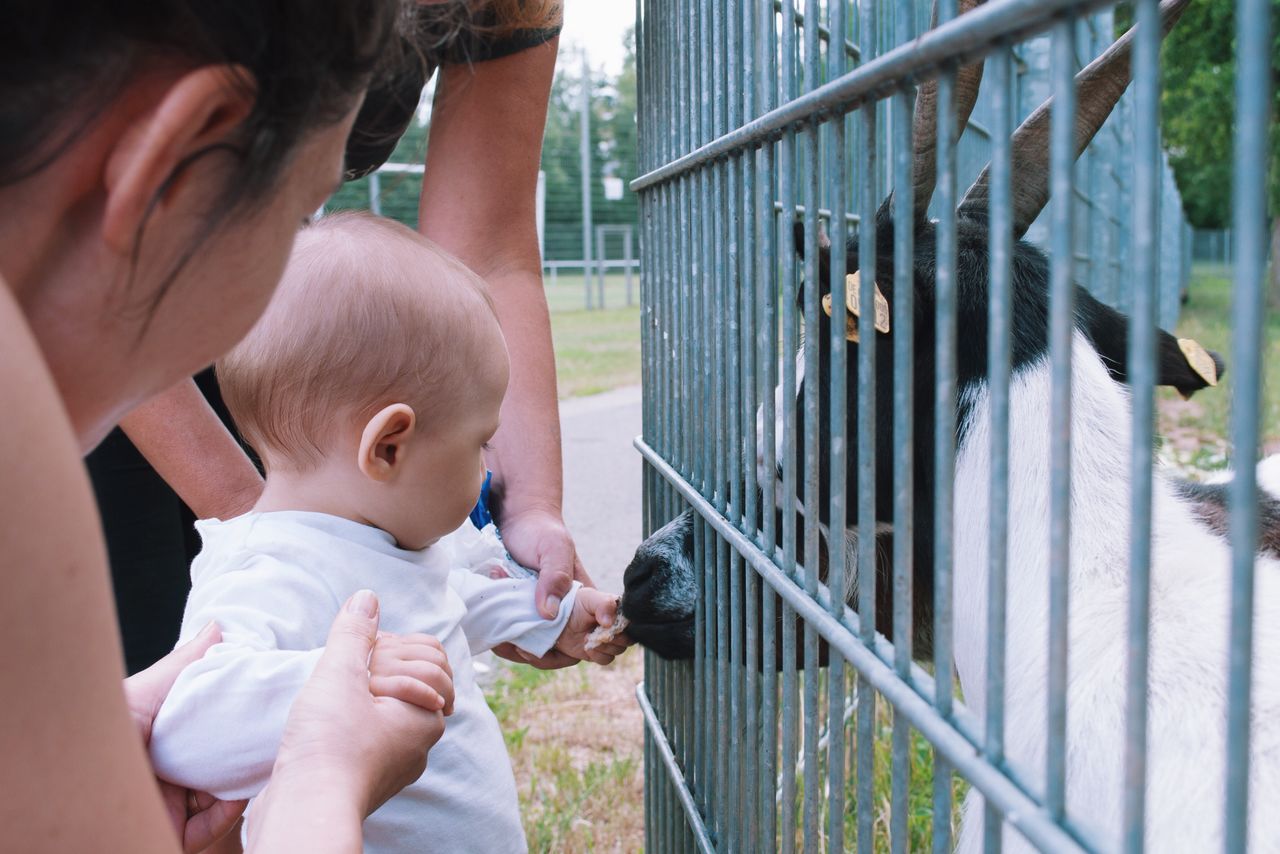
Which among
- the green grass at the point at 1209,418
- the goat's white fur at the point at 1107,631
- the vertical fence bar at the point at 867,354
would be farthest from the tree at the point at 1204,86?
the vertical fence bar at the point at 867,354

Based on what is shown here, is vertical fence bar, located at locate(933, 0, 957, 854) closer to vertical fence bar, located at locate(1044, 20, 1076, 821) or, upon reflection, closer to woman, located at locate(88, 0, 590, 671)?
vertical fence bar, located at locate(1044, 20, 1076, 821)

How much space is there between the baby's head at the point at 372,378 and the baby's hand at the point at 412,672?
286 mm

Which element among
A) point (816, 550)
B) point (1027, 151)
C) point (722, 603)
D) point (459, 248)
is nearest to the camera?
point (816, 550)

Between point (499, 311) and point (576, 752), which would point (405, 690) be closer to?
point (499, 311)

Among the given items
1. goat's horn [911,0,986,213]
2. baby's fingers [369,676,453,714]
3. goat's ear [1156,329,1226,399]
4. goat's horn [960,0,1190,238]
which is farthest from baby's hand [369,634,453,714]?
goat's ear [1156,329,1226,399]

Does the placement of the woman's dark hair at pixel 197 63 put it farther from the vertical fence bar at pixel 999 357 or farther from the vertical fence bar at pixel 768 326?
the vertical fence bar at pixel 768 326

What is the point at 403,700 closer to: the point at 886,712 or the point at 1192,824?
the point at 1192,824

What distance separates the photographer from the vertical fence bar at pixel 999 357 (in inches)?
34.6

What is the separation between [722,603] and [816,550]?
50 centimetres

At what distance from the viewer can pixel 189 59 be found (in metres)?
0.79

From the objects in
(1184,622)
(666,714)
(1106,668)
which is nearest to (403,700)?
(1106,668)

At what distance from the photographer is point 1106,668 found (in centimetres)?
141

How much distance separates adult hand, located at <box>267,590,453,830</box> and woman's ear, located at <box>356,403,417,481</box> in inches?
10.0

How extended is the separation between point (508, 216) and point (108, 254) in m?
1.60
